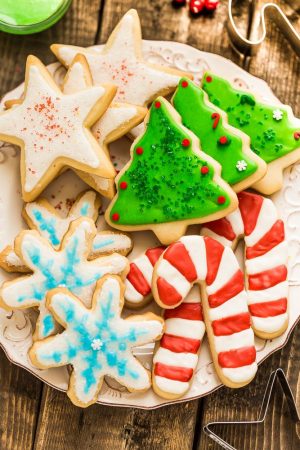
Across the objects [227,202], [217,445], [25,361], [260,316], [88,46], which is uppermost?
[88,46]

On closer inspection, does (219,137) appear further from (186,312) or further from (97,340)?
(97,340)

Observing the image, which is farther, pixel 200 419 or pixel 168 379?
pixel 200 419

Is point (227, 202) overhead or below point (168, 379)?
overhead

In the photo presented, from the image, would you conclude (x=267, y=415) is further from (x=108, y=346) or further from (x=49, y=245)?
(x=49, y=245)

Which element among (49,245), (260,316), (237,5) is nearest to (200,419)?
(260,316)

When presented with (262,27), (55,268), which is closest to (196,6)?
(262,27)

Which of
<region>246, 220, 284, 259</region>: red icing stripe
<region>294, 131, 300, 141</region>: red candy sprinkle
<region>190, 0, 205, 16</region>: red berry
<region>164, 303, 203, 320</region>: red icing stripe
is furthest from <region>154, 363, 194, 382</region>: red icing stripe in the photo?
<region>190, 0, 205, 16</region>: red berry
